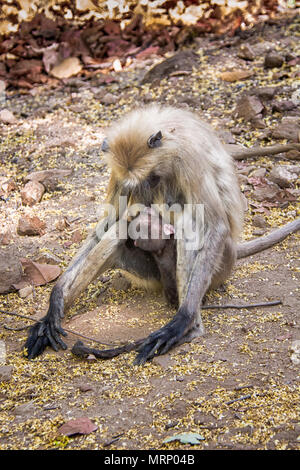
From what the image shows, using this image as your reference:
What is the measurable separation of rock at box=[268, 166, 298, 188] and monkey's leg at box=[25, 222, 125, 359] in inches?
64.6

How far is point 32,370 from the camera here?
2949mm

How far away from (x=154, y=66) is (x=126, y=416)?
474 cm

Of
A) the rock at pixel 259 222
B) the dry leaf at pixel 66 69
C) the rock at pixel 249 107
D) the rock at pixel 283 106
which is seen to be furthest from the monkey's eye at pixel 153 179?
the dry leaf at pixel 66 69

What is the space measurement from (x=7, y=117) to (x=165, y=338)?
3.91 metres

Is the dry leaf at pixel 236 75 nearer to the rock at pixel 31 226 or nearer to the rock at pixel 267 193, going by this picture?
the rock at pixel 267 193

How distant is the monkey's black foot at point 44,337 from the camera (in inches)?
125

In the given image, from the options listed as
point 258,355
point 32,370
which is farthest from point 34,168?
point 258,355

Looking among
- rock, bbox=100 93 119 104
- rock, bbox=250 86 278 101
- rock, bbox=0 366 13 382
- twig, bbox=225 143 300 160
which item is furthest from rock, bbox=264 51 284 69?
rock, bbox=0 366 13 382

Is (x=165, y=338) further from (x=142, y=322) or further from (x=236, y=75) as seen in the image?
(x=236, y=75)

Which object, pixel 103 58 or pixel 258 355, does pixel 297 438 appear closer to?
pixel 258 355

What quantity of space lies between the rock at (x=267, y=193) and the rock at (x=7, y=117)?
2.71 metres

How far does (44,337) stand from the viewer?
10.6ft

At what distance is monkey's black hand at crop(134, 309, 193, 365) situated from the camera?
2.96m

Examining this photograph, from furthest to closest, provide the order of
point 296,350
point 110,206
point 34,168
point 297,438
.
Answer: point 34,168 → point 110,206 → point 296,350 → point 297,438
